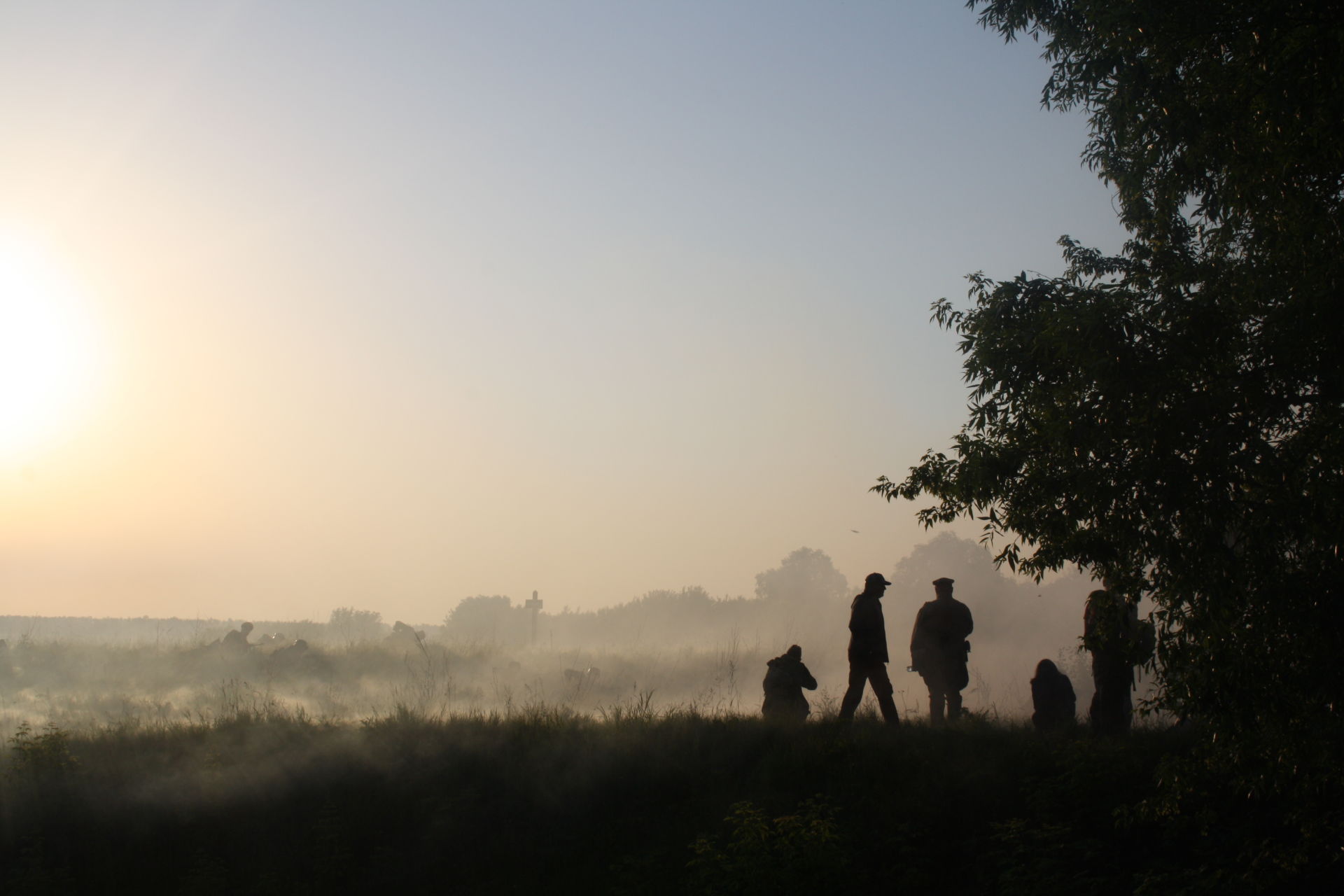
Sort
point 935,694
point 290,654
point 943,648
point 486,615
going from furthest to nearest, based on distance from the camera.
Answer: point 486,615, point 290,654, point 935,694, point 943,648

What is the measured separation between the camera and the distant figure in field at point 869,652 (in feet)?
37.4

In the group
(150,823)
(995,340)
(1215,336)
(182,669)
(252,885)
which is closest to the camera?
(1215,336)

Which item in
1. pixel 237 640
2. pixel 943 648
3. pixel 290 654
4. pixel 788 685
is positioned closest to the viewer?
pixel 943 648

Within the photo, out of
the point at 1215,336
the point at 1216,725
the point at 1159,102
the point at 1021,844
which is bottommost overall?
the point at 1021,844

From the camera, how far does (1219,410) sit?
6012 mm

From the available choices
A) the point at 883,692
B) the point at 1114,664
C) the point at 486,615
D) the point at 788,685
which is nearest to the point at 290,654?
the point at 788,685

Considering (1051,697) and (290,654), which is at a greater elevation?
(290,654)

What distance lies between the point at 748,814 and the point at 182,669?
72.4ft

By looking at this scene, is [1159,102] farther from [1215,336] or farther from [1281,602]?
[1281,602]

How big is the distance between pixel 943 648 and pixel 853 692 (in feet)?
4.34

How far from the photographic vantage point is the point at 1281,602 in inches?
224

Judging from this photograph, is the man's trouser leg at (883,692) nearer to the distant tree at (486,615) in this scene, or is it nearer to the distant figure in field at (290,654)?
the distant figure in field at (290,654)

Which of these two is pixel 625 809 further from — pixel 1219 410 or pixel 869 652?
pixel 1219 410

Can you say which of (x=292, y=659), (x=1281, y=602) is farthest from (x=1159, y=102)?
(x=292, y=659)
